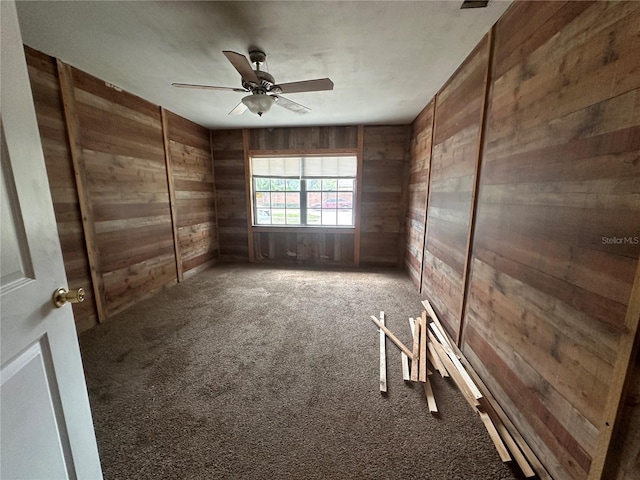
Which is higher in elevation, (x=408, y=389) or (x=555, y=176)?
(x=555, y=176)

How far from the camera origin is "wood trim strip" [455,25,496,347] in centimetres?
166

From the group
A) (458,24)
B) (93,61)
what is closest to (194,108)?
(93,61)

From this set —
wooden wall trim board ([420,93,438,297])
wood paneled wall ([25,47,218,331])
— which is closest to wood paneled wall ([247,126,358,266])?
wood paneled wall ([25,47,218,331])

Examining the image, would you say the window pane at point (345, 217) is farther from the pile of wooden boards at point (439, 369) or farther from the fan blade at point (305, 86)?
the fan blade at point (305, 86)

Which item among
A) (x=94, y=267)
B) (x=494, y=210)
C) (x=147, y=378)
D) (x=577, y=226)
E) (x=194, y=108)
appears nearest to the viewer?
(x=577, y=226)

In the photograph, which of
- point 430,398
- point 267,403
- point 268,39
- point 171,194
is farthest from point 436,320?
point 171,194

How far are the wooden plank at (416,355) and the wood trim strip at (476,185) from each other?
32 cm

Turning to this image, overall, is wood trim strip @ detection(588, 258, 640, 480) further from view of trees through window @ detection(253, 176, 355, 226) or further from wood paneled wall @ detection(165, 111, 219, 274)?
wood paneled wall @ detection(165, 111, 219, 274)

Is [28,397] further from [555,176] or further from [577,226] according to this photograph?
[555,176]

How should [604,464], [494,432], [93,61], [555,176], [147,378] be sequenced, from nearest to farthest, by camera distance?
[604,464], [555,176], [494,432], [147,378], [93,61]

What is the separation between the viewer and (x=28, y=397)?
0.69 m

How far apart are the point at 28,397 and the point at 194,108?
344 centimetres

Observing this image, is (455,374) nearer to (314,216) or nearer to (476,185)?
(476,185)

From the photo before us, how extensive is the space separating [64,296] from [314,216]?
12.5ft
